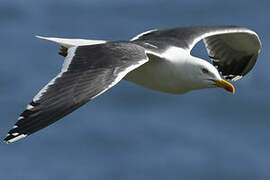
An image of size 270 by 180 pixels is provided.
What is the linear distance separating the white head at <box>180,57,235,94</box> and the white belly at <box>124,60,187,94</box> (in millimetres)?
134

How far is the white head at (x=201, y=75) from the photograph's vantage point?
9.22m

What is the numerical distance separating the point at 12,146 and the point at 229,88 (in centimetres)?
1192

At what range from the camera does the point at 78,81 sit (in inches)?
310

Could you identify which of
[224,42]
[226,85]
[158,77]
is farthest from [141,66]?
[224,42]

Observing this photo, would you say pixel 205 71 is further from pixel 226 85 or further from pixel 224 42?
pixel 224 42

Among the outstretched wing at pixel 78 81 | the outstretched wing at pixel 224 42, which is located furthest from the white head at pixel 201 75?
the outstretched wing at pixel 78 81

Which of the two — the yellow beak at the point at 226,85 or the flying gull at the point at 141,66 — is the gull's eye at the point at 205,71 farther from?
the yellow beak at the point at 226,85

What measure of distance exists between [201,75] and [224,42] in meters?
2.25

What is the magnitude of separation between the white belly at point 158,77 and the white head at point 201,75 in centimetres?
13

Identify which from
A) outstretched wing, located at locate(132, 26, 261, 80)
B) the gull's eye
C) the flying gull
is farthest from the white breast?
outstretched wing, located at locate(132, 26, 261, 80)

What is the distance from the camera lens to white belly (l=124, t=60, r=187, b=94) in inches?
358

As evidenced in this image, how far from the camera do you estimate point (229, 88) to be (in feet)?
30.3

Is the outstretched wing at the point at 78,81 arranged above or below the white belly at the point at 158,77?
above

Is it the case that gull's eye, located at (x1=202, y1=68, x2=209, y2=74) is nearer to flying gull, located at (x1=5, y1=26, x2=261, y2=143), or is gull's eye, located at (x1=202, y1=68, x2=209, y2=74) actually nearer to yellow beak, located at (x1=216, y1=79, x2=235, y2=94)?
flying gull, located at (x1=5, y1=26, x2=261, y2=143)
